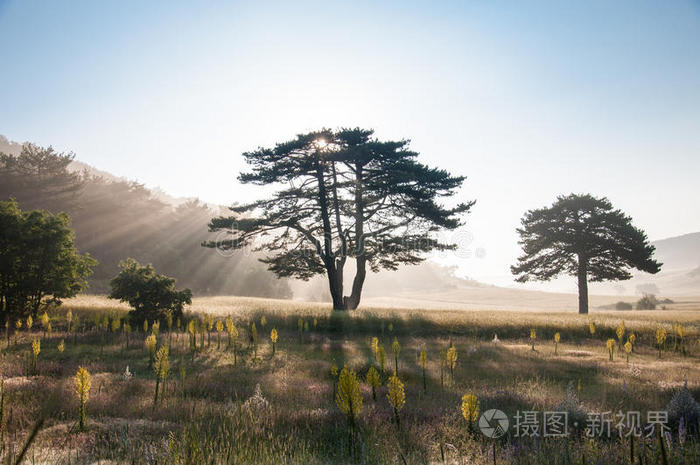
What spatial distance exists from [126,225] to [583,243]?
2375 inches

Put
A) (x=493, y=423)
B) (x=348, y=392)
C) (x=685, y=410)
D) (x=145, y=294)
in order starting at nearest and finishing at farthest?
1. (x=348, y=392)
2. (x=493, y=423)
3. (x=685, y=410)
4. (x=145, y=294)

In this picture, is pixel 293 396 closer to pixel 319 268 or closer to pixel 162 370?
pixel 162 370

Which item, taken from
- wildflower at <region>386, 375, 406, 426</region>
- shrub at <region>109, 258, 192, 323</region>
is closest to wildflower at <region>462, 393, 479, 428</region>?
wildflower at <region>386, 375, 406, 426</region>

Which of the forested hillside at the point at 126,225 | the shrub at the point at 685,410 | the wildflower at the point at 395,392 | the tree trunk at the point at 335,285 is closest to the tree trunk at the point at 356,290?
the tree trunk at the point at 335,285

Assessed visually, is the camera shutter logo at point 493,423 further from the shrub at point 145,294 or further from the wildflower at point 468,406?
the shrub at point 145,294

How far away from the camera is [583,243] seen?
33.0 meters

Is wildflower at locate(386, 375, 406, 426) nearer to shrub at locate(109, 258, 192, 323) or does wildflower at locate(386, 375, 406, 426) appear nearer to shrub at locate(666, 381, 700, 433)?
shrub at locate(666, 381, 700, 433)

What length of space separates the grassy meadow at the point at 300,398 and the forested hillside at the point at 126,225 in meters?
38.2

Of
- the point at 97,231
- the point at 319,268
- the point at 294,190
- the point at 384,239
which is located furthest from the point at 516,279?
the point at 97,231

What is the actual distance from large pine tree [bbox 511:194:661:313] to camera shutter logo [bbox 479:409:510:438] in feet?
107

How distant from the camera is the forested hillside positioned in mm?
46500

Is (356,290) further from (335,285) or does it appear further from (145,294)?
Answer: (145,294)

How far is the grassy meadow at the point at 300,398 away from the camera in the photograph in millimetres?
4344

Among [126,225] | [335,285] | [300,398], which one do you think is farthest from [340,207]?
[126,225]
